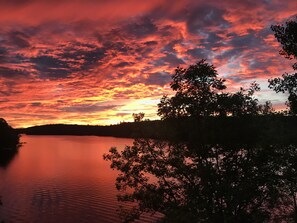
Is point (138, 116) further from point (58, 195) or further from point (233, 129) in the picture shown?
point (58, 195)

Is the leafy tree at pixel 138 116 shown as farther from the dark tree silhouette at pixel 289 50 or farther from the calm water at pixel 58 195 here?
the calm water at pixel 58 195

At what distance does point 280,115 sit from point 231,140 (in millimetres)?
4825

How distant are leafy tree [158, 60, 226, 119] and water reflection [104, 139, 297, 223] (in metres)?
2.94

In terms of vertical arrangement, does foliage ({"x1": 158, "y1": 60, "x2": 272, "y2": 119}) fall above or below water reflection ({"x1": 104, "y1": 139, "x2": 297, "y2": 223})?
above

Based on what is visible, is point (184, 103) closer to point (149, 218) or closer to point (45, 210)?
point (149, 218)

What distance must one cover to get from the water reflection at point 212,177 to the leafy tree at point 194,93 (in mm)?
2938

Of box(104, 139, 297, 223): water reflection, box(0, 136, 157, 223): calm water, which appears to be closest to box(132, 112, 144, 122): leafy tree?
box(104, 139, 297, 223): water reflection

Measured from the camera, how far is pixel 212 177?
79.1ft

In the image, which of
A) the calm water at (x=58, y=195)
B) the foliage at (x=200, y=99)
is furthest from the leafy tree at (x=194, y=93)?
the calm water at (x=58, y=195)

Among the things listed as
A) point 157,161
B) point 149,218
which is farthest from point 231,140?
point 149,218

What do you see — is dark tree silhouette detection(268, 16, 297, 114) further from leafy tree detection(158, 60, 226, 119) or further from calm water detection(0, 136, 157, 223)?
calm water detection(0, 136, 157, 223)

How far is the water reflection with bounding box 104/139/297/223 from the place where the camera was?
75.9ft

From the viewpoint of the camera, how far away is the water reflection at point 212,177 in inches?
910

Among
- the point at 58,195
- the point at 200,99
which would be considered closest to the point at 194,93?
the point at 200,99
